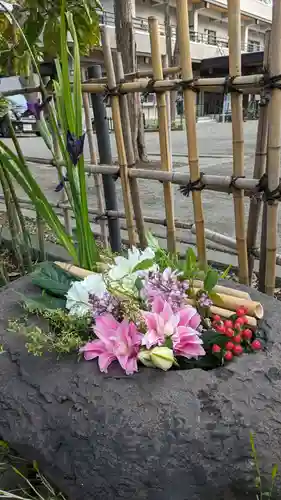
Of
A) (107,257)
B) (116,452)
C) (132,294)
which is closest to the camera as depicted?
(116,452)

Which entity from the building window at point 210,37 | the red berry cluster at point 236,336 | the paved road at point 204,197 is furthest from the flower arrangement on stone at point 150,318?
the building window at point 210,37

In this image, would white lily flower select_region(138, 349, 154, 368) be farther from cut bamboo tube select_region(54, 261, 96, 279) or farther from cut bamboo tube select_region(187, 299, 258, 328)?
cut bamboo tube select_region(54, 261, 96, 279)

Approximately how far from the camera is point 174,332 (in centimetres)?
87

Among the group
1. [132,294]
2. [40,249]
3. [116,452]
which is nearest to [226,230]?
[40,249]

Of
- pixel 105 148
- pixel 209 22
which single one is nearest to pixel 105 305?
→ pixel 105 148

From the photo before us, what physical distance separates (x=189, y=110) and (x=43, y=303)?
80 centimetres

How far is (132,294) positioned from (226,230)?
2.41 meters

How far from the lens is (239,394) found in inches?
30.1

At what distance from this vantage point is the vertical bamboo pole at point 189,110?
1307 millimetres

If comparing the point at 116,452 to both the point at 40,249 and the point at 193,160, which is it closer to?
the point at 193,160

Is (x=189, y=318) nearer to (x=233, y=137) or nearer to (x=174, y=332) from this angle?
(x=174, y=332)

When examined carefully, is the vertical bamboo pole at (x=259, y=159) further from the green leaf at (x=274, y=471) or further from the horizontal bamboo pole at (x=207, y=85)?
the green leaf at (x=274, y=471)

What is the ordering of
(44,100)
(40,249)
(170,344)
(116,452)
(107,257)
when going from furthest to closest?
(40,249)
(44,100)
(107,257)
(170,344)
(116,452)

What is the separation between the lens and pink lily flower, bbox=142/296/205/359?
85 centimetres
